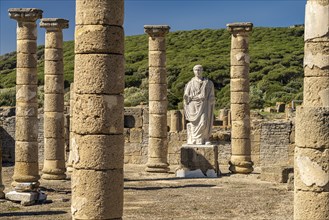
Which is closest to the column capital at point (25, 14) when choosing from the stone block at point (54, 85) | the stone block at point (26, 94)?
the stone block at point (26, 94)

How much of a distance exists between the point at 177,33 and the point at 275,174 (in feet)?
Answer: 235

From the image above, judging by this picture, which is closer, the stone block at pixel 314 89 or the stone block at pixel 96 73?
the stone block at pixel 96 73

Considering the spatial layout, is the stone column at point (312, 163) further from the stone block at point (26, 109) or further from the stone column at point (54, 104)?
the stone column at point (54, 104)

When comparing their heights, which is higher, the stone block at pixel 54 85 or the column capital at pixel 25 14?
the column capital at pixel 25 14

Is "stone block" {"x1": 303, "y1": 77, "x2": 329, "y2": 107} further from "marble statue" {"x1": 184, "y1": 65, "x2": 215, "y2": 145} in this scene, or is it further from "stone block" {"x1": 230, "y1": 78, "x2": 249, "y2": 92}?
"stone block" {"x1": 230, "y1": 78, "x2": 249, "y2": 92}

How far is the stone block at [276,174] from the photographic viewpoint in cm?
1882

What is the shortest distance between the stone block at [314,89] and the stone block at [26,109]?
8086 mm

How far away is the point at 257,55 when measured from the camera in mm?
67938

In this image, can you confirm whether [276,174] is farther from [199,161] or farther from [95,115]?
[95,115]

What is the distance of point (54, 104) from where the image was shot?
20.0 meters

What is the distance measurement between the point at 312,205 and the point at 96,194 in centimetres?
321

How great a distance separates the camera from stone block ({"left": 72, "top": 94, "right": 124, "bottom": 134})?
10086 millimetres

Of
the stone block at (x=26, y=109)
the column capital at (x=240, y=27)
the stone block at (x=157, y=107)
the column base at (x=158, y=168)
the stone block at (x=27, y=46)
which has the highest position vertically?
the column capital at (x=240, y=27)

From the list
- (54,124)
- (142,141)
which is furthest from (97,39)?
(142,141)
